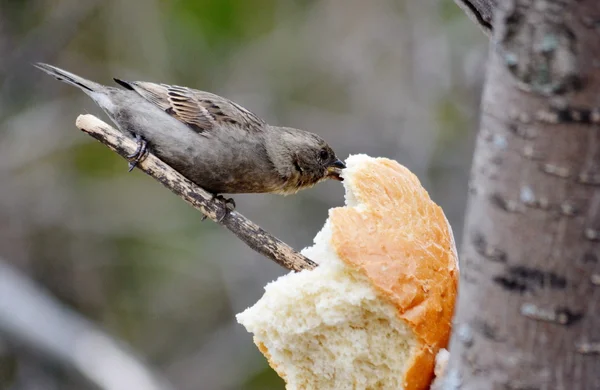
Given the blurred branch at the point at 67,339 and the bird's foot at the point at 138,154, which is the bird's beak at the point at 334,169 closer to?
the bird's foot at the point at 138,154

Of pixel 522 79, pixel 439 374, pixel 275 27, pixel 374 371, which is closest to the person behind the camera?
pixel 522 79

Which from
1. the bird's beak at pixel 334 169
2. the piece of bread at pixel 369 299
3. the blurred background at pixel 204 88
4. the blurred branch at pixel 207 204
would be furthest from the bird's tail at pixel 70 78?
the blurred background at pixel 204 88

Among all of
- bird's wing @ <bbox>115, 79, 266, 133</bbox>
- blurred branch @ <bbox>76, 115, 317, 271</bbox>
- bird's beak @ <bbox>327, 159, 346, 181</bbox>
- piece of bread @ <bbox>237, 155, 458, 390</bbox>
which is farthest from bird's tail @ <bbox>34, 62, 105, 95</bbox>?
piece of bread @ <bbox>237, 155, 458, 390</bbox>

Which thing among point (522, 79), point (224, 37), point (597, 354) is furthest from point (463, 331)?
point (224, 37)

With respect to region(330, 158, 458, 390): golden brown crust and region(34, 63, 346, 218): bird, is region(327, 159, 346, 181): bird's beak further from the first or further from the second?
region(330, 158, 458, 390): golden brown crust

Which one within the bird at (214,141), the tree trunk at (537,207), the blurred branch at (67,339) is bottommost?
the tree trunk at (537,207)

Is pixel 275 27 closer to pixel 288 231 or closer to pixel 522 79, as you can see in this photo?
pixel 288 231
